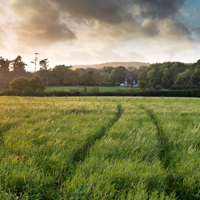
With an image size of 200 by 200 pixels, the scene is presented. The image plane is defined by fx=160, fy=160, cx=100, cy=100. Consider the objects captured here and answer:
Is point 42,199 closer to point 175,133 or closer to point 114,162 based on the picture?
point 114,162

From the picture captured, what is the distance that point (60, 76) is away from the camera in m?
105

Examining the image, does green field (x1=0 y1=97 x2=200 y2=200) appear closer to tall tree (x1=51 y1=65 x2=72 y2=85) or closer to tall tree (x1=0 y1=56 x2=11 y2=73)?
tall tree (x1=0 y1=56 x2=11 y2=73)

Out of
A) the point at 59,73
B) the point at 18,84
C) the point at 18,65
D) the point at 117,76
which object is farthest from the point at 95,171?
the point at 117,76

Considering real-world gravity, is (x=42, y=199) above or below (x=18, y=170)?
below

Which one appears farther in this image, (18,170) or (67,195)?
(18,170)

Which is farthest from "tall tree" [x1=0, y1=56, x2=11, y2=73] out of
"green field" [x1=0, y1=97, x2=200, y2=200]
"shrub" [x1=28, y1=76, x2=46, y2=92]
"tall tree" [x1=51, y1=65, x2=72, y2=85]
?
"green field" [x1=0, y1=97, x2=200, y2=200]

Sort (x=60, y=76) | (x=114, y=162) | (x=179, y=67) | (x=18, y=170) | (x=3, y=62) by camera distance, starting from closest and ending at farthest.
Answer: (x=18, y=170) < (x=114, y=162) < (x=3, y=62) < (x=179, y=67) < (x=60, y=76)

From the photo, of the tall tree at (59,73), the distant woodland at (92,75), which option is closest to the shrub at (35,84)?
the distant woodland at (92,75)

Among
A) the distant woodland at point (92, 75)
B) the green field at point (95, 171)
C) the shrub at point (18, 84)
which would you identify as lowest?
the green field at point (95, 171)

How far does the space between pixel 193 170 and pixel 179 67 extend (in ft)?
356

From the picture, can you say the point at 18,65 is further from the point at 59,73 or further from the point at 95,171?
the point at 95,171

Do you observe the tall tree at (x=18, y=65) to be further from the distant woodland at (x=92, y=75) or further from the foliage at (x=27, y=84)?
the foliage at (x=27, y=84)

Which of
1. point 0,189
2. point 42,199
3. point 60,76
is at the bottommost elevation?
point 42,199

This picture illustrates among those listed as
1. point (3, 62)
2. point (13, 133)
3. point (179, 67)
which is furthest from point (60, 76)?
point (13, 133)
